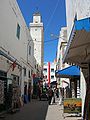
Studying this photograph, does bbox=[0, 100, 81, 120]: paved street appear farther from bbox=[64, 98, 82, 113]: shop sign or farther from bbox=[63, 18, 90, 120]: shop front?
bbox=[63, 18, 90, 120]: shop front

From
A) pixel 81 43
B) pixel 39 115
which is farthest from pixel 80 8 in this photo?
pixel 39 115

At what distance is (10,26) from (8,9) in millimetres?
1390

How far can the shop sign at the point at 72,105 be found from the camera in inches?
648

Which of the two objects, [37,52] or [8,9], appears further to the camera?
[37,52]

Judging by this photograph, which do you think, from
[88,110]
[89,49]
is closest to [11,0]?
[89,49]

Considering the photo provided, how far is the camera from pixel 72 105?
54.1 ft

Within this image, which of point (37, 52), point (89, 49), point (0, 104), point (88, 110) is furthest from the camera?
point (37, 52)

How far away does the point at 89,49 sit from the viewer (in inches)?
428

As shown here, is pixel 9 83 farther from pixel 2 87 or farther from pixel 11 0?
pixel 11 0

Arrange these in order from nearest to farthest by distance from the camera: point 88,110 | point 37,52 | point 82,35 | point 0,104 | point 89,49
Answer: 1. point 82,35
2. point 88,110
3. point 89,49
4. point 0,104
5. point 37,52

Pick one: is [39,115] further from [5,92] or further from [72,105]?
[72,105]

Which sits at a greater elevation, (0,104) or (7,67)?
(7,67)

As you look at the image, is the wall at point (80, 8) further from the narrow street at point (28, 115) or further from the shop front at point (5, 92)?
the shop front at point (5, 92)

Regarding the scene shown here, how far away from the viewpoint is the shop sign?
16.5 meters
